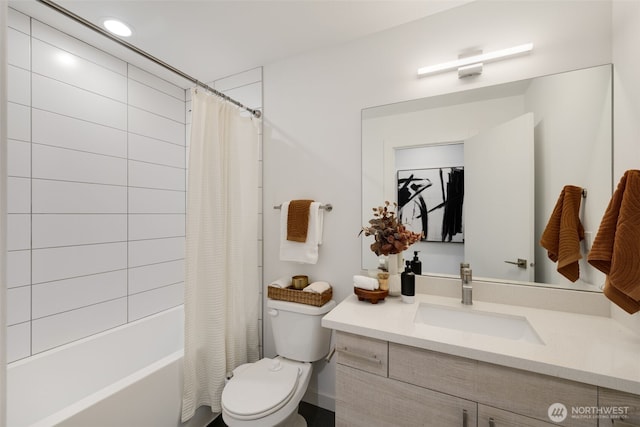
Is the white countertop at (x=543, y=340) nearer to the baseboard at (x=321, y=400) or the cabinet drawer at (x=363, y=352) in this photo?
the cabinet drawer at (x=363, y=352)

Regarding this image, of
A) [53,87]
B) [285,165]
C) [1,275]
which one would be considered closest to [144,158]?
[53,87]

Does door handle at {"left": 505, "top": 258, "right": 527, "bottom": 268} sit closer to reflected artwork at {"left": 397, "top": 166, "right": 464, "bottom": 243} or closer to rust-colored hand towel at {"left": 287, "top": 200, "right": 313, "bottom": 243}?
reflected artwork at {"left": 397, "top": 166, "right": 464, "bottom": 243}

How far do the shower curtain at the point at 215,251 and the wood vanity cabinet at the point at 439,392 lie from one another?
825mm

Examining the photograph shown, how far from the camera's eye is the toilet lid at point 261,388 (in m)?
1.25

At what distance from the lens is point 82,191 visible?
173 cm

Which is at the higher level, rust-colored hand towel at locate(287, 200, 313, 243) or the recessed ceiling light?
the recessed ceiling light

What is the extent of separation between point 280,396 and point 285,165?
4.53ft

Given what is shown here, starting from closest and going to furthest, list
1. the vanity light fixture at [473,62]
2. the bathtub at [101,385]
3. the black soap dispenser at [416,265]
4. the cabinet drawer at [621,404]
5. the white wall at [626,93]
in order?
the cabinet drawer at [621,404], the white wall at [626,93], the bathtub at [101,385], the vanity light fixture at [473,62], the black soap dispenser at [416,265]

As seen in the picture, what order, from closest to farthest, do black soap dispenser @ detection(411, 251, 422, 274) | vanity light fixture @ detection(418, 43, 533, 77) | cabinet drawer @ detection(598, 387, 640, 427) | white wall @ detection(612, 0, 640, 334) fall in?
1. cabinet drawer @ detection(598, 387, 640, 427)
2. white wall @ detection(612, 0, 640, 334)
3. vanity light fixture @ detection(418, 43, 533, 77)
4. black soap dispenser @ detection(411, 251, 422, 274)

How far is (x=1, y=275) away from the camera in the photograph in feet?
1.82

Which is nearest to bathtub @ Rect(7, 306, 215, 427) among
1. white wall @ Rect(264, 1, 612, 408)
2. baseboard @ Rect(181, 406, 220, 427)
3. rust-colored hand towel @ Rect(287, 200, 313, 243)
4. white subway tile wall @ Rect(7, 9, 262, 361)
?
baseboard @ Rect(181, 406, 220, 427)

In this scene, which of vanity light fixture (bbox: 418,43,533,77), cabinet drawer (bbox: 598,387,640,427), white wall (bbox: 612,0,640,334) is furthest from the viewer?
vanity light fixture (bbox: 418,43,533,77)

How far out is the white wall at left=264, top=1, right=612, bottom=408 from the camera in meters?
1.28

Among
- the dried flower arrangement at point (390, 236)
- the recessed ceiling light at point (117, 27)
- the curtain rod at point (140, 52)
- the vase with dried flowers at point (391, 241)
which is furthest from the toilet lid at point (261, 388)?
the recessed ceiling light at point (117, 27)
